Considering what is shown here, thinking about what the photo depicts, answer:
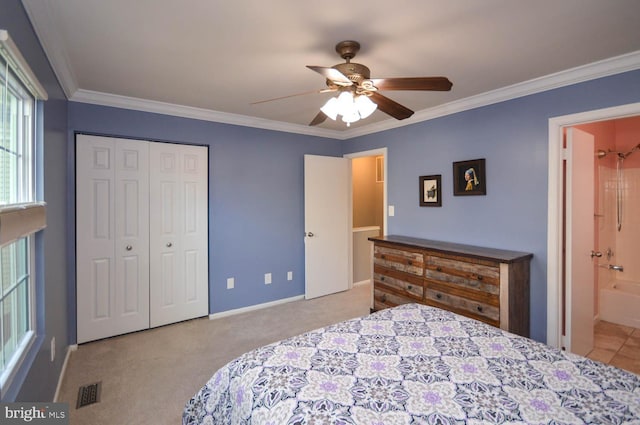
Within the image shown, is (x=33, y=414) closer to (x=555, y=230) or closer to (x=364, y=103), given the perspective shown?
(x=364, y=103)

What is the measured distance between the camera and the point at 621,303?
3551 mm

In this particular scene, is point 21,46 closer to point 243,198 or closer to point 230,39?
point 230,39

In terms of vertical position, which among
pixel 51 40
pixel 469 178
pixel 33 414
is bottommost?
pixel 33 414

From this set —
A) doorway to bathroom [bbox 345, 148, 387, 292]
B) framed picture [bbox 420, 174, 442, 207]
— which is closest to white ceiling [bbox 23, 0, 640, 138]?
framed picture [bbox 420, 174, 442, 207]

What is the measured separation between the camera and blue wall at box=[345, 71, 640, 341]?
8.52 feet

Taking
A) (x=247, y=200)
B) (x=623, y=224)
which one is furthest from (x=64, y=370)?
(x=623, y=224)

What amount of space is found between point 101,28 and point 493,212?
3337 millimetres

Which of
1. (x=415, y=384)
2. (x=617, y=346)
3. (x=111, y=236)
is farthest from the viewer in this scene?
(x=111, y=236)

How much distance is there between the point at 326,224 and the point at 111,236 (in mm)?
2552

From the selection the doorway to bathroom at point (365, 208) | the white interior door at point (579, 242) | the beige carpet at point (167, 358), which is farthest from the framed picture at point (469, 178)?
the doorway to bathroom at point (365, 208)

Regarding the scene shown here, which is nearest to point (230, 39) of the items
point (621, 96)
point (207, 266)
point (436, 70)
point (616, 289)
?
point (436, 70)

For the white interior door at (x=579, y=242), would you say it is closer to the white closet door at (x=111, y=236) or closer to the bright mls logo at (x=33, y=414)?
the bright mls logo at (x=33, y=414)

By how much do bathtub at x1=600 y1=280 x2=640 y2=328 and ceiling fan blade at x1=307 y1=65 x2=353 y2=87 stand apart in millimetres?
3920

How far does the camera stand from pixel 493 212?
306cm
